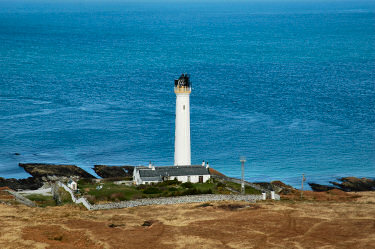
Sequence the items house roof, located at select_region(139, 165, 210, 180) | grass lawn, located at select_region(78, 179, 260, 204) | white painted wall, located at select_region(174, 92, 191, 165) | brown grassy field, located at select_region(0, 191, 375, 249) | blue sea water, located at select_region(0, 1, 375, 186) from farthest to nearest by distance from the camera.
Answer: blue sea water, located at select_region(0, 1, 375, 186) → white painted wall, located at select_region(174, 92, 191, 165) → house roof, located at select_region(139, 165, 210, 180) → grass lawn, located at select_region(78, 179, 260, 204) → brown grassy field, located at select_region(0, 191, 375, 249)

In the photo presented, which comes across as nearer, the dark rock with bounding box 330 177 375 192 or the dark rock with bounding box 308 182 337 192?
the dark rock with bounding box 308 182 337 192

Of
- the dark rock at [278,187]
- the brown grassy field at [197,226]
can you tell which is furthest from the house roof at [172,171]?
the dark rock at [278,187]

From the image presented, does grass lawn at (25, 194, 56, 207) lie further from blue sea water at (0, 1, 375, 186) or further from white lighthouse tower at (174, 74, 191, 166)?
blue sea water at (0, 1, 375, 186)

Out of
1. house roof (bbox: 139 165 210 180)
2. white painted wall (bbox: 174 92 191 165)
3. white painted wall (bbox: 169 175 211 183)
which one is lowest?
white painted wall (bbox: 169 175 211 183)

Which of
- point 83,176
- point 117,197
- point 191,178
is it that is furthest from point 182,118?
point 83,176

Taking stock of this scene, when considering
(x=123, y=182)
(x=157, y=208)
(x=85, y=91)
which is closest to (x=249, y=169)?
(x=123, y=182)

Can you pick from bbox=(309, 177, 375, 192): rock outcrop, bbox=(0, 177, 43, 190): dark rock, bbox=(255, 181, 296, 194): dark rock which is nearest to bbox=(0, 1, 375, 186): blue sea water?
bbox=(309, 177, 375, 192): rock outcrop

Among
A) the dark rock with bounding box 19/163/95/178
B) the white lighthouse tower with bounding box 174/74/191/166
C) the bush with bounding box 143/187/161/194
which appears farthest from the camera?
the dark rock with bounding box 19/163/95/178

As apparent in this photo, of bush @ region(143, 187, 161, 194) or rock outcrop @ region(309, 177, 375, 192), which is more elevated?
rock outcrop @ region(309, 177, 375, 192)
